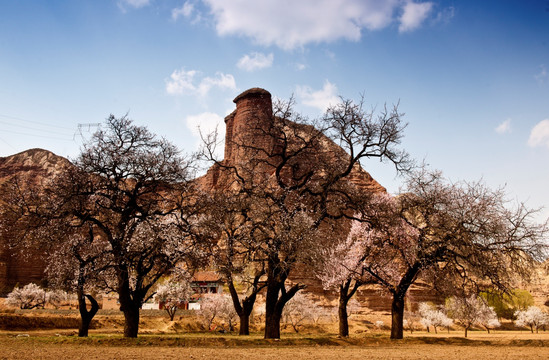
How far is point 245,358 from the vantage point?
1140 centimetres

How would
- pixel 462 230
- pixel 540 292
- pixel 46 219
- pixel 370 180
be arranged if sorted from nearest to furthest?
pixel 46 219
pixel 462 230
pixel 540 292
pixel 370 180

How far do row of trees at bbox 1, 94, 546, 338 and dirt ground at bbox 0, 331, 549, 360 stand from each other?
2.40m

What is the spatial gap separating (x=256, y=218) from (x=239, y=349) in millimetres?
8293

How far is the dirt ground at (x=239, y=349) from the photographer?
11.6 m

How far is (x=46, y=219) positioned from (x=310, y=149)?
13.3 meters

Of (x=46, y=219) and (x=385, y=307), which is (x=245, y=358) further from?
(x=385, y=307)

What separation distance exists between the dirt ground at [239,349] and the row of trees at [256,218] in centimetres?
240

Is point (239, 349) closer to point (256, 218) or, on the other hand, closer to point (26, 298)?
point (256, 218)

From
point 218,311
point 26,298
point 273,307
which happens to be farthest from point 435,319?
point 26,298

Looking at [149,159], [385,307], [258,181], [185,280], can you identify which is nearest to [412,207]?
[258,181]

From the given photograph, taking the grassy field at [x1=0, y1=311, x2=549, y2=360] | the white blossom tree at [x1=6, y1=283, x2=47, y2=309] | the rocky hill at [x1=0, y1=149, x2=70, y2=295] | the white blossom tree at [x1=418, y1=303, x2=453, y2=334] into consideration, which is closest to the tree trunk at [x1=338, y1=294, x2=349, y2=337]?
the grassy field at [x1=0, y1=311, x2=549, y2=360]

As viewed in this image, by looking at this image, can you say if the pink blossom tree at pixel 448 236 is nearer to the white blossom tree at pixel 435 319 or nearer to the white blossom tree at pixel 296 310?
the white blossom tree at pixel 296 310

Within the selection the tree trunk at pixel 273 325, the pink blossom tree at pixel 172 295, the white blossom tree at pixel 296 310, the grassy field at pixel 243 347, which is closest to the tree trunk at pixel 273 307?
the tree trunk at pixel 273 325

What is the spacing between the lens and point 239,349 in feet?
46.9
